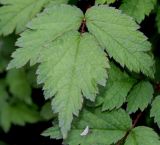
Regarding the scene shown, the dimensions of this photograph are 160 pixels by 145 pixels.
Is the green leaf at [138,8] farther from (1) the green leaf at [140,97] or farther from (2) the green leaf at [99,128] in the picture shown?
(2) the green leaf at [99,128]

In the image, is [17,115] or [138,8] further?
[17,115]

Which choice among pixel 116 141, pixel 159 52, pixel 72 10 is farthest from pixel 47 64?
pixel 159 52

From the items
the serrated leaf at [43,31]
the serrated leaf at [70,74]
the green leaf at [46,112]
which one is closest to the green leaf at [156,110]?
the serrated leaf at [70,74]

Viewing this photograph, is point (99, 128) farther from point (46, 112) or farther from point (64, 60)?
point (46, 112)

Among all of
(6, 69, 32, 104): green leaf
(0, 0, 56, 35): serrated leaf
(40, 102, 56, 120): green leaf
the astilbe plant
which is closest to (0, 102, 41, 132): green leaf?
(6, 69, 32, 104): green leaf

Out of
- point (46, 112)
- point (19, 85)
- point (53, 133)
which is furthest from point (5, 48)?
point (53, 133)

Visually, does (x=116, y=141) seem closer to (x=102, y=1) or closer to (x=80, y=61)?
(x=80, y=61)

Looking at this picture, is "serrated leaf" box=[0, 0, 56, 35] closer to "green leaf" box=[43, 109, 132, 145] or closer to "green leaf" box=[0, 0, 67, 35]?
"green leaf" box=[0, 0, 67, 35]
